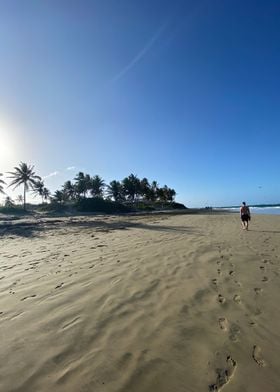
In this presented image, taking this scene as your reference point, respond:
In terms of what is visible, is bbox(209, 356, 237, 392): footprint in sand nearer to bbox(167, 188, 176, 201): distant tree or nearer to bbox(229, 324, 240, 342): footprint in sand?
bbox(229, 324, 240, 342): footprint in sand

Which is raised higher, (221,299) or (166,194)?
(166,194)

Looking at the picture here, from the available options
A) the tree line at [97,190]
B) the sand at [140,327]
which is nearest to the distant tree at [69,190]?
the tree line at [97,190]

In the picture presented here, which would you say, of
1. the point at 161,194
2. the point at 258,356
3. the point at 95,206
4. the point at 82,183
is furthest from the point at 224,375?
the point at 161,194

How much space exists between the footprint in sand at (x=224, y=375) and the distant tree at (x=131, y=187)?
3595 inches

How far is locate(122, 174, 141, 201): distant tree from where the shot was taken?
94188 mm

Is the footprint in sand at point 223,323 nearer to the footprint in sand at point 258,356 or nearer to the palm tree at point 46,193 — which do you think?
the footprint in sand at point 258,356

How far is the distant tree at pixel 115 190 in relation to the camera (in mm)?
92625

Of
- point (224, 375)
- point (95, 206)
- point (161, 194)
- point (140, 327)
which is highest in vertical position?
point (161, 194)

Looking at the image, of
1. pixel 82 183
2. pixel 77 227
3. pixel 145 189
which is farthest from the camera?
pixel 145 189

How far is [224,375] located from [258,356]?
60 cm

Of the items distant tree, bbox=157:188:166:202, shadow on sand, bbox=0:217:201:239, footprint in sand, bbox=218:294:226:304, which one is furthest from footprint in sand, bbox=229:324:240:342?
distant tree, bbox=157:188:166:202

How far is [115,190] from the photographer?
9275 cm

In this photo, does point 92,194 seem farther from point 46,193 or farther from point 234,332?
point 234,332

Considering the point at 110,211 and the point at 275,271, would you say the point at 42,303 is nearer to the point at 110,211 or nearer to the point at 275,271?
the point at 275,271
